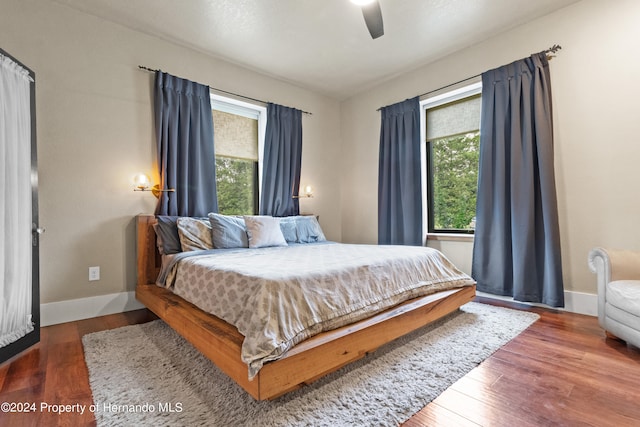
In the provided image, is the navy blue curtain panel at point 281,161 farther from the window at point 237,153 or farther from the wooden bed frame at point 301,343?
the wooden bed frame at point 301,343

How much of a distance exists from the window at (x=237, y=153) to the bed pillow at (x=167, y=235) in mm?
788

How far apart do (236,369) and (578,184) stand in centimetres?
A: 311

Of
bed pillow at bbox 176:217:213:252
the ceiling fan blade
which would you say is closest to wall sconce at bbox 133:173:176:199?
bed pillow at bbox 176:217:213:252

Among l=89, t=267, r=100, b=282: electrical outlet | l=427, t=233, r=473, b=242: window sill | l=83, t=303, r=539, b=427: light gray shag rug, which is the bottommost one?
l=83, t=303, r=539, b=427: light gray shag rug

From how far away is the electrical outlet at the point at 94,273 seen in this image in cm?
269

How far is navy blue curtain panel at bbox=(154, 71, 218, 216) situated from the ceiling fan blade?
2.07 meters

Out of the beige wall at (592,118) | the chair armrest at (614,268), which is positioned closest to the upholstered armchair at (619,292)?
the chair armrest at (614,268)

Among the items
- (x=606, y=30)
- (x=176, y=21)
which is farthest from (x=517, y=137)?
(x=176, y=21)

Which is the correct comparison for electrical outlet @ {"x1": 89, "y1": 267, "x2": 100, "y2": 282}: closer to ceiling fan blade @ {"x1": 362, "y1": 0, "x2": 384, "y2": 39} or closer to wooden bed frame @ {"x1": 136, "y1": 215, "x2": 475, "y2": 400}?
wooden bed frame @ {"x1": 136, "y1": 215, "x2": 475, "y2": 400}

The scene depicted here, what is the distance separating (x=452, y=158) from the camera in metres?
3.64

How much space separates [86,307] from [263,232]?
1.67 m

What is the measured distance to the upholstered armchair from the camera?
5.90ft

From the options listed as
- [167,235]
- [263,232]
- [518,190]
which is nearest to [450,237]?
[518,190]

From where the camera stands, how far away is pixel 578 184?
2.64 metres
